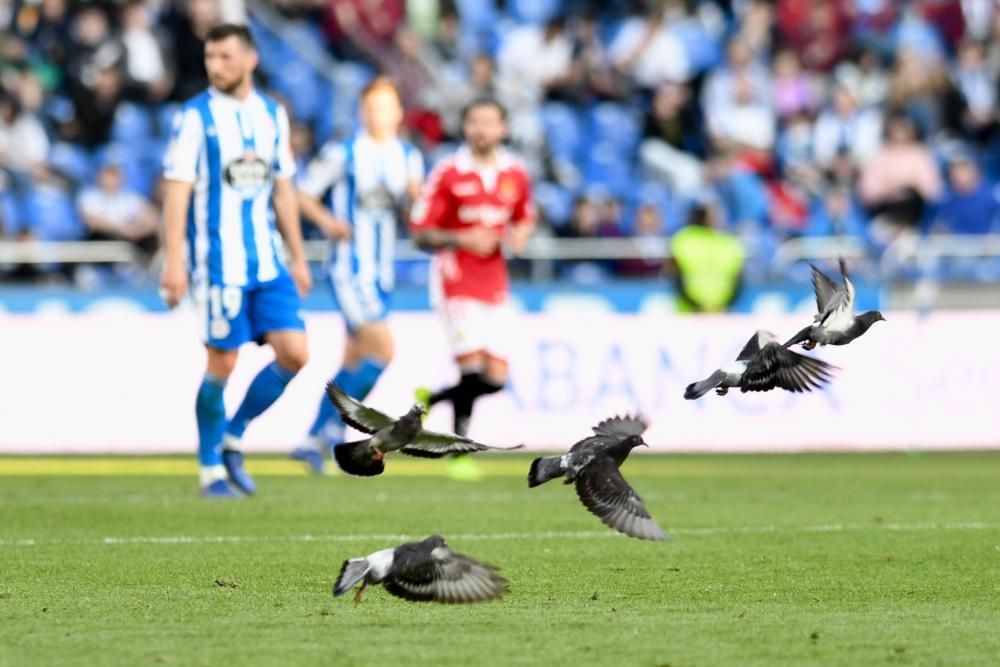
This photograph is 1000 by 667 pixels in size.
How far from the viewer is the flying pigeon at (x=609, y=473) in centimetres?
673

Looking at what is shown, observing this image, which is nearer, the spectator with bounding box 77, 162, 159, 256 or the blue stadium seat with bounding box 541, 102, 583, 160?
the spectator with bounding box 77, 162, 159, 256

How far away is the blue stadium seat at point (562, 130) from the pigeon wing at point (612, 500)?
48.7 feet

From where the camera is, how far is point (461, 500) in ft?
38.0

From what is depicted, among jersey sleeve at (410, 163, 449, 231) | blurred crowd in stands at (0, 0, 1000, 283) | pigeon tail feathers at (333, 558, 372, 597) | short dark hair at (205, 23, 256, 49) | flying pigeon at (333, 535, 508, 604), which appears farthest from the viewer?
blurred crowd in stands at (0, 0, 1000, 283)

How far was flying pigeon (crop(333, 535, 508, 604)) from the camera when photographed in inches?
241

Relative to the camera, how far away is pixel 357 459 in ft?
22.3

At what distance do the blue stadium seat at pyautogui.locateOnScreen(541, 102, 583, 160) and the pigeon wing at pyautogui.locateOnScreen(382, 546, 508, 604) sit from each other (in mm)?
15503

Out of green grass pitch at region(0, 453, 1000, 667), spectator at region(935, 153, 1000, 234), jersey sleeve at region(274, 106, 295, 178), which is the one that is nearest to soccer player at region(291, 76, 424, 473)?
green grass pitch at region(0, 453, 1000, 667)

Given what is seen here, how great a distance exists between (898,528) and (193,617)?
14.6ft

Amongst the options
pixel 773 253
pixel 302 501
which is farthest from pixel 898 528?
pixel 773 253

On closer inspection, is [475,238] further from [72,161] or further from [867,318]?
[72,161]

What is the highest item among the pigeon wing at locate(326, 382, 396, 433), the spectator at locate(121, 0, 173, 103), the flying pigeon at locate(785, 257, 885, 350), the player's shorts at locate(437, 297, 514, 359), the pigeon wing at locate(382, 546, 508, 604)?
the spectator at locate(121, 0, 173, 103)

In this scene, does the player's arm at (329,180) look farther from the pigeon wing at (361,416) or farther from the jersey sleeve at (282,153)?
the pigeon wing at (361,416)

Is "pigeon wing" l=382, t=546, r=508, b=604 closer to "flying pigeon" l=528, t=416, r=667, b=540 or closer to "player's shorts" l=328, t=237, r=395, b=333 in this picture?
"flying pigeon" l=528, t=416, r=667, b=540
